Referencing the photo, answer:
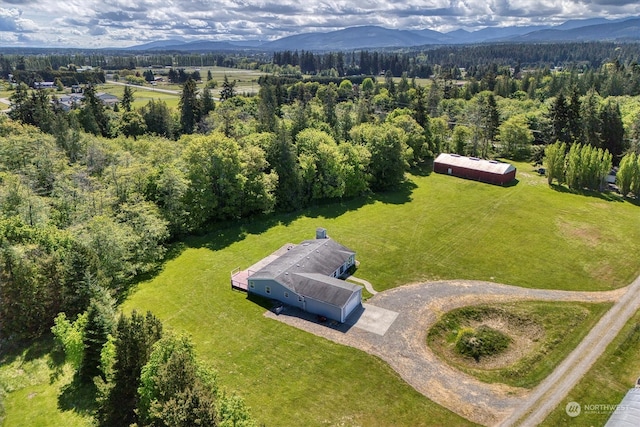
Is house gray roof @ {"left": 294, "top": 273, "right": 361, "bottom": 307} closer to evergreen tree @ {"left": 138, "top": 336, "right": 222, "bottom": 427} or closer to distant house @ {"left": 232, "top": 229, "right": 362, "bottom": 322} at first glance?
distant house @ {"left": 232, "top": 229, "right": 362, "bottom": 322}

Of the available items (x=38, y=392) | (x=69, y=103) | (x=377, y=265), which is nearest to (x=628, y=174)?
(x=377, y=265)

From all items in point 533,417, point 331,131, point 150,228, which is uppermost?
point 331,131

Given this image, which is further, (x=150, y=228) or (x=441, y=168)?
(x=441, y=168)

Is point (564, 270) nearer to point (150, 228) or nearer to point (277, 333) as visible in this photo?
point (277, 333)

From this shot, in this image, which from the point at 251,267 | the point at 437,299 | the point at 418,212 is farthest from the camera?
the point at 418,212

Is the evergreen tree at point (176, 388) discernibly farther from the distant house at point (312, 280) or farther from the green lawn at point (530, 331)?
the green lawn at point (530, 331)

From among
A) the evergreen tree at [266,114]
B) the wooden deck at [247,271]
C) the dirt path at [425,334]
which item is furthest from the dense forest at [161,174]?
the dirt path at [425,334]

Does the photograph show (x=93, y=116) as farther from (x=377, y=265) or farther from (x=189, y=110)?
(x=377, y=265)

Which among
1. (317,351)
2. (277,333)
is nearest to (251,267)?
(277,333)

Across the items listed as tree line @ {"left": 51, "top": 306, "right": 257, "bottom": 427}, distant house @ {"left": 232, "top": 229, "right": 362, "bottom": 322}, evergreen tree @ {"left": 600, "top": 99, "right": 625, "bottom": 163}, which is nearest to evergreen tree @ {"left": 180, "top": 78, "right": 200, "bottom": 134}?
distant house @ {"left": 232, "top": 229, "right": 362, "bottom": 322}
